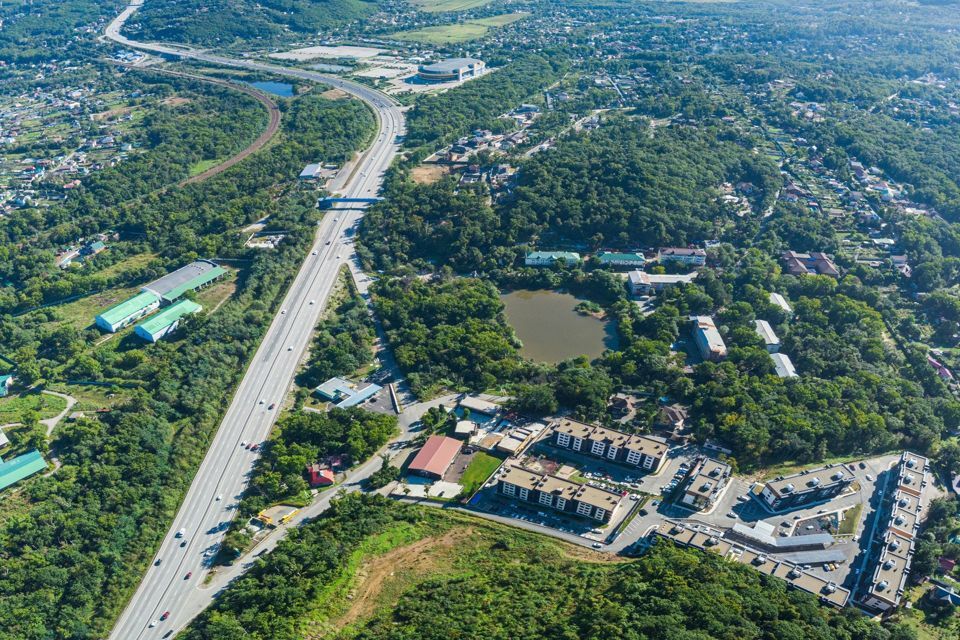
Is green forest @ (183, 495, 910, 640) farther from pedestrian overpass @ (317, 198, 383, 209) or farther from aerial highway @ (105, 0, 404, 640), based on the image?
pedestrian overpass @ (317, 198, 383, 209)

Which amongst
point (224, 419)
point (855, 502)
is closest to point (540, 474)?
point (855, 502)

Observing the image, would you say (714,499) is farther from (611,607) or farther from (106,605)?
(106,605)

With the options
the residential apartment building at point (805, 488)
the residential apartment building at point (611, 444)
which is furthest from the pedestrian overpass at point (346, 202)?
the residential apartment building at point (805, 488)

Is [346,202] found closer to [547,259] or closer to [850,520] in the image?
[547,259]

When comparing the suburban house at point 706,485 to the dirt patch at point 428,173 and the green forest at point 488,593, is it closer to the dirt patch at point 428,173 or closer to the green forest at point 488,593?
the green forest at point 488,593

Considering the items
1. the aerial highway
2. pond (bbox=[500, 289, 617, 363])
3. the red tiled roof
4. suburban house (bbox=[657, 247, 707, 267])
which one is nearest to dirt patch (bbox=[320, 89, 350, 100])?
the aerial highway

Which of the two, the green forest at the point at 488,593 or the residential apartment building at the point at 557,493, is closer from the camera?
the green forest at the point at 488,593

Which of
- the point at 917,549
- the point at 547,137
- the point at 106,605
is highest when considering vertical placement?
the point at 547,137
